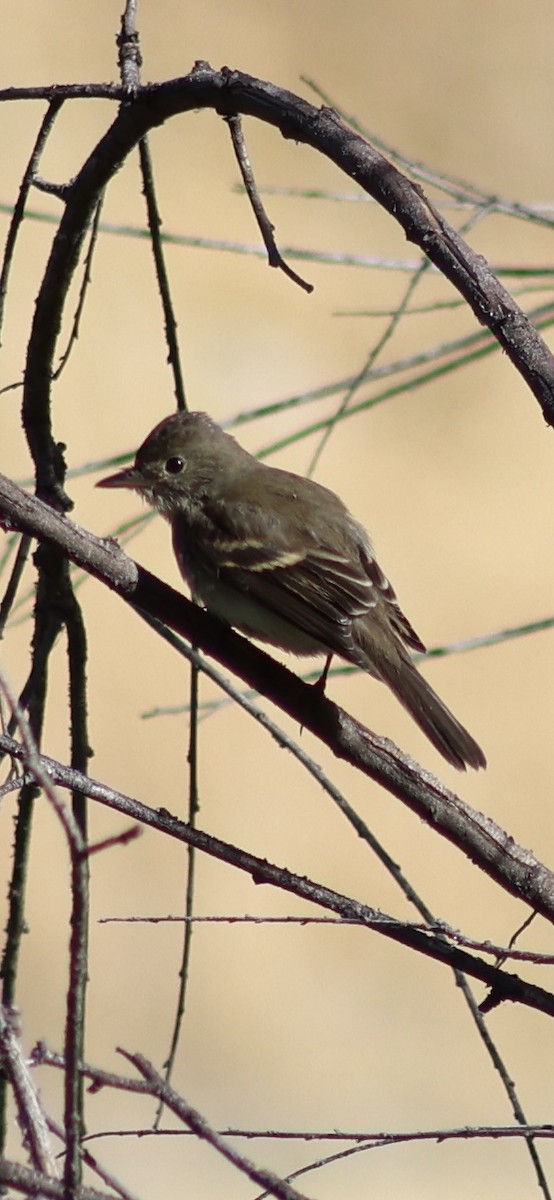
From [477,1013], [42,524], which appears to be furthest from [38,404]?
[477,1013]

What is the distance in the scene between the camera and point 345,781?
5996 mm

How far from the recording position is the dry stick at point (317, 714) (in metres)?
2.08

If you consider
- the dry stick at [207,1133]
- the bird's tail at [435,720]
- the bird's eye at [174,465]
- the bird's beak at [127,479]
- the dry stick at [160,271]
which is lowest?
the dry stick at [207,1133]

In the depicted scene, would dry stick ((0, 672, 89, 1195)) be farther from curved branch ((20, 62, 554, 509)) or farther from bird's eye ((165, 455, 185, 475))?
bird's eye ((165, 455, 185, 475))

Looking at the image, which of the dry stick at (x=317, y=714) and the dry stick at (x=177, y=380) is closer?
the dry stick at (x=317, y=714)

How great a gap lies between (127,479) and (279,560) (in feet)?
1.62

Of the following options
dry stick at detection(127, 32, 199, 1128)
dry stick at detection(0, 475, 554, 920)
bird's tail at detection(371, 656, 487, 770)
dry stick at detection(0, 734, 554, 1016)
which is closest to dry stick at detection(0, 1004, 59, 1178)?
dry stick at detection(0, 734, 554, 1016)

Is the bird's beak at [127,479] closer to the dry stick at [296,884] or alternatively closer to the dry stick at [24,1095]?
the dry stick at [296,884]

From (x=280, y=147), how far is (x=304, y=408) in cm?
112

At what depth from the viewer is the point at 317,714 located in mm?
2250

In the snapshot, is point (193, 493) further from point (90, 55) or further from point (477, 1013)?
point (90, 55)

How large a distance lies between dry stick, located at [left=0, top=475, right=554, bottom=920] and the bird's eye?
1.47m

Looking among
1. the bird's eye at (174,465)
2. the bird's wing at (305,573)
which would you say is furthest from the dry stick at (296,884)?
the bird's eye at (174,465)

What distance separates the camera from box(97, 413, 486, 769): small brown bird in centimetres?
319
